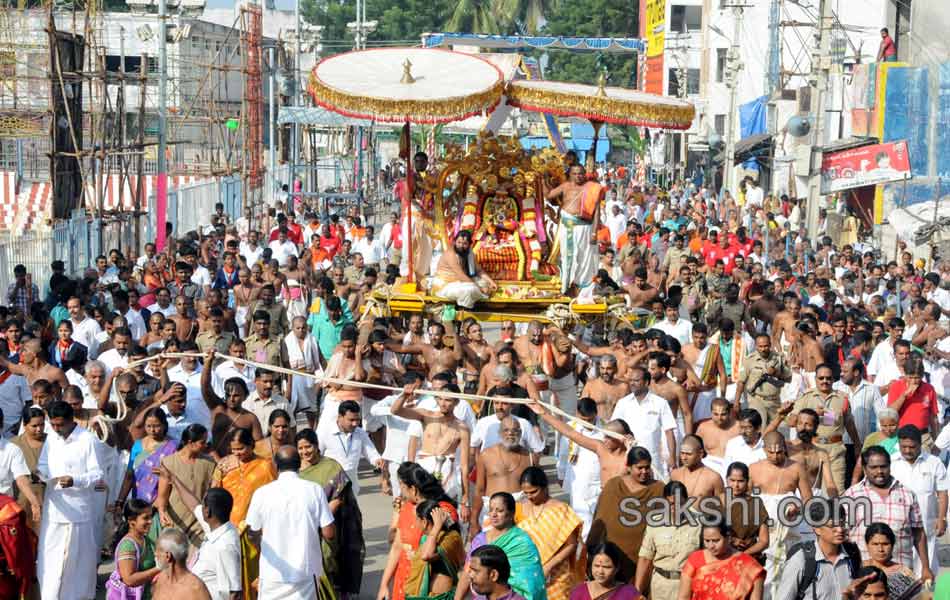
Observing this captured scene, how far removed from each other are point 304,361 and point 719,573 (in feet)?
19.6

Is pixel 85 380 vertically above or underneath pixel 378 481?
above

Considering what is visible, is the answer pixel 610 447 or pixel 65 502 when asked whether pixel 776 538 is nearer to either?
pixel 610 447

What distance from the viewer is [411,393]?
937cm

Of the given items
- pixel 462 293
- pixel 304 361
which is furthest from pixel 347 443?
pixel 462 293

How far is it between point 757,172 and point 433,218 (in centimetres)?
2566

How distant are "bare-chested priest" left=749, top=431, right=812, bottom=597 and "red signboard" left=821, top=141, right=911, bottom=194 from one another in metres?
17.9

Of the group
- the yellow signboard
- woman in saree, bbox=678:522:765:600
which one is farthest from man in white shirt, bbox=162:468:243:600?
the yellow signboard

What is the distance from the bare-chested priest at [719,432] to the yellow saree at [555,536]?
2092mm

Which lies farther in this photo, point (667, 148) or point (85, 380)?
point (667, 148)

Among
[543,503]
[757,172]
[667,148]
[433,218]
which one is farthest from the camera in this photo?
[667,148]

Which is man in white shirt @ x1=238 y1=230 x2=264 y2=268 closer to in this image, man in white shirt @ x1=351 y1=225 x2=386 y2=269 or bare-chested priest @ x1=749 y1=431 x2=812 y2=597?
man in white shirt @ x1=351 y1=225 x2=386 y2=269

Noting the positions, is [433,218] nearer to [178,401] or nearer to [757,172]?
[178,401]

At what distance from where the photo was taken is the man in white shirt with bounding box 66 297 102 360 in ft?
41.7

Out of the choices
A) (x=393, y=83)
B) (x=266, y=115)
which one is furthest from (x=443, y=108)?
(x=266, y=115)
